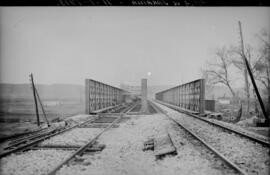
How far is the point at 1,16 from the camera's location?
453cm

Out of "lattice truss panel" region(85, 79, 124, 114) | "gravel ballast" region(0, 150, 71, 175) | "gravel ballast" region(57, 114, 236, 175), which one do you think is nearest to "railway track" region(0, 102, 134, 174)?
"gravel ballast" region(0, 150, 71, 175)

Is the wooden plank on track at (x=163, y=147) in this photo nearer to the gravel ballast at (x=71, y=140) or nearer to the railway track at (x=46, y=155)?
the railway track at (x=46, y=155)

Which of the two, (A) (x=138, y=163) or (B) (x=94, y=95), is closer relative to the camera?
(A) (x=138, y=163)

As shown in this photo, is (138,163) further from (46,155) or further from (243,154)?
(243,154)

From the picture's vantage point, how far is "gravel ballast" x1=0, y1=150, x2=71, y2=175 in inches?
151

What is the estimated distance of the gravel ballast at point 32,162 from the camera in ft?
12.6

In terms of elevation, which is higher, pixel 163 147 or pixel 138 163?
pixel 163 147

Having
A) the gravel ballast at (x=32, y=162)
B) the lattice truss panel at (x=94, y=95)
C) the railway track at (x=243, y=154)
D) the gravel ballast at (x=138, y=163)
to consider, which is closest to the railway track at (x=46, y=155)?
the gravel ballast at (x=32, y=162)

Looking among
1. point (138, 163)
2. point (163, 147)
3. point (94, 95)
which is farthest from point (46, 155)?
point (94, 95)

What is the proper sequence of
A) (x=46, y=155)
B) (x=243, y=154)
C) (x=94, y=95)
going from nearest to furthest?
1. (x=46, y=155)
2. (x=243, y=154)
3. (x=94, y=95)

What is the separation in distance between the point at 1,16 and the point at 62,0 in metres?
1.67

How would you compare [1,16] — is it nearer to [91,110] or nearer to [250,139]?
[250,139]

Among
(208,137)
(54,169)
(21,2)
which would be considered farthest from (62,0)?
(208,137)

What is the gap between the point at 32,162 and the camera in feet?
13.8
